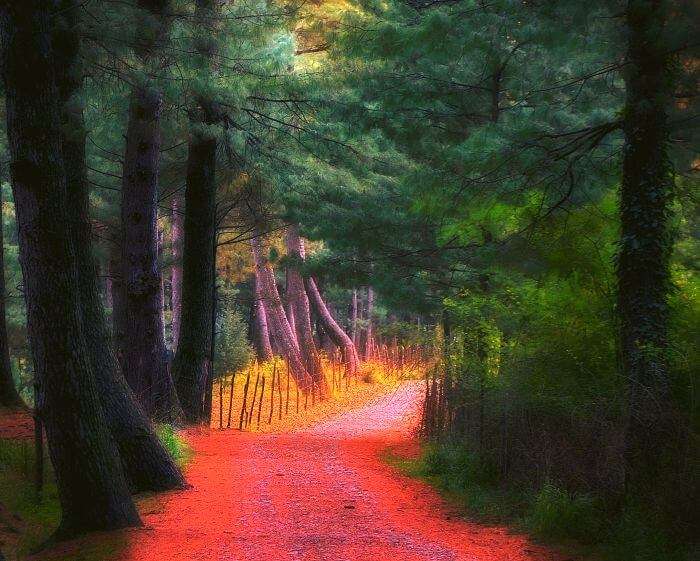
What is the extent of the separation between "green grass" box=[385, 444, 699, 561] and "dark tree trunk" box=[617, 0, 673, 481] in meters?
0.59

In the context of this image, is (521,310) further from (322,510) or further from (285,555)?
(285,555)

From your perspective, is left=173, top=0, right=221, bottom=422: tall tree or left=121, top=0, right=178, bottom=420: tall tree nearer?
left=121, top=0, right=178, bottom=420: tall tree

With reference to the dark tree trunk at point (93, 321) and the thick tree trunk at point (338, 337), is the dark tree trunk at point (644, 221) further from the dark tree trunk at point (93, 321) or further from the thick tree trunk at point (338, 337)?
the thick tree trunk at point (338, 337)

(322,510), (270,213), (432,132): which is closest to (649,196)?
(322,510)

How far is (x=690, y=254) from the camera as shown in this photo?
8.09m

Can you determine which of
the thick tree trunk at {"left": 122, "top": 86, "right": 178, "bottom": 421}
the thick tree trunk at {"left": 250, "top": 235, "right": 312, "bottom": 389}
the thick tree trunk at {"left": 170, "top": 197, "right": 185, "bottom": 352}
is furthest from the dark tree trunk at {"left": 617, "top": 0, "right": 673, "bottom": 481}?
the thick tree trunk at {"left": 250, "top": 235, "right": 312, "bottom": 389}

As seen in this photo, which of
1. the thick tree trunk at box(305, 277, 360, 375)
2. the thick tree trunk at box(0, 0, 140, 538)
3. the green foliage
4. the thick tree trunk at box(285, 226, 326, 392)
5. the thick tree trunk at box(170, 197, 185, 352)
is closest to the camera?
the thick tree trunk at box(0, 0, 140, 538)

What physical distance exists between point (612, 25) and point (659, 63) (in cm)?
78

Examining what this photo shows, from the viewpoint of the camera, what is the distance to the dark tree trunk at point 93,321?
802 centimetres

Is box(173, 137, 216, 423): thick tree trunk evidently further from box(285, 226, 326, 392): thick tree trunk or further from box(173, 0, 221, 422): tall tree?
box(285, 226, 326, 392): thick tree trunk

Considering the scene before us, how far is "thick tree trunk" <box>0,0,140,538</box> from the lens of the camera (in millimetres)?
6035

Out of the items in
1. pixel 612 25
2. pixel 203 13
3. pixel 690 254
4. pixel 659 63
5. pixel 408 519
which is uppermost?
pixel 203 13

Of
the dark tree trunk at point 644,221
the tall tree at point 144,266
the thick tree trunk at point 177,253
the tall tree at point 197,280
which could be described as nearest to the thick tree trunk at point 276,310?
the thick tree trunk at point 177,253

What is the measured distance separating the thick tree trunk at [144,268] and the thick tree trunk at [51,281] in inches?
182
